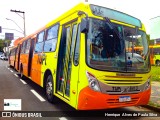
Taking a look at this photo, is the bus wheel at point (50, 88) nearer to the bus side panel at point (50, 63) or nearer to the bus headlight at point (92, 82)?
the bus side panel at point (50, 63)

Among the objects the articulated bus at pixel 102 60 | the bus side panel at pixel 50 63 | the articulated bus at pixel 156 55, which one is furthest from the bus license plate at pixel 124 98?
the articulated bus at pixel 156 55

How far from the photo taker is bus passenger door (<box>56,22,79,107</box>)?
6.50 metres

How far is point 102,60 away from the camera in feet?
20.4

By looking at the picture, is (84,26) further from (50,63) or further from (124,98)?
(50,63)

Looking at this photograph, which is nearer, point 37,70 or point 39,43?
point 37,70

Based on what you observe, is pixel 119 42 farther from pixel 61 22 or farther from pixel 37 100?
pixel 37 100

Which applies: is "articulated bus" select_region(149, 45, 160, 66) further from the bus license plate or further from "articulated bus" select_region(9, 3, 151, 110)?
the bus license plate

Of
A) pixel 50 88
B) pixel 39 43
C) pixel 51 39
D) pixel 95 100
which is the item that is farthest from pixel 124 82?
pixel 39 43

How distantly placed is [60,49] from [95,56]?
204cm

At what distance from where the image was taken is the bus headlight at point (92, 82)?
19.7 ft

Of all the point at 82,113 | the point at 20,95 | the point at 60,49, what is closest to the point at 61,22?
the point at 60,49

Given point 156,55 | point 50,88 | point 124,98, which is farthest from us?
point 156,55

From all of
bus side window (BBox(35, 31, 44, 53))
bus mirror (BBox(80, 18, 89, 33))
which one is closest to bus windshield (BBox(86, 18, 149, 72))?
bus mirror (BBox(80, 18, 89, 33))

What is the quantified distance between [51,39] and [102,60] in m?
3.32
